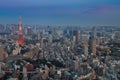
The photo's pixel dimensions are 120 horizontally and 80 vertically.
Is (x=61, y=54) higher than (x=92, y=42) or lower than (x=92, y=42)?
lower

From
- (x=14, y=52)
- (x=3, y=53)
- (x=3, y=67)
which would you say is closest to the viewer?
(x=3, y=67)

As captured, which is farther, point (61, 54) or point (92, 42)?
point (92, 42)

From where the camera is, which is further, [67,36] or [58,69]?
[67,36]

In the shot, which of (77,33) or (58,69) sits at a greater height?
(77,33)

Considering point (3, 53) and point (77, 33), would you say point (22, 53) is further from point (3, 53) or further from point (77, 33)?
point (77, 33)

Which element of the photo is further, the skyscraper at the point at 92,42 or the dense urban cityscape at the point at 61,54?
the skyscraper at the point at 92,42

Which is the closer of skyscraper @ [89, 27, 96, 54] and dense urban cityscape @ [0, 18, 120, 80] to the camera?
dense urban cityscape @ [0, 18, 120, 80]

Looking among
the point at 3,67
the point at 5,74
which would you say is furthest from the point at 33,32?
the point at 5,74

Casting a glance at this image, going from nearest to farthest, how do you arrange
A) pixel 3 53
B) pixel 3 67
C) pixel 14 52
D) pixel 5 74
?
pixel 5 74
pixel 3 67
pixel 3 53
pixel 14 52
